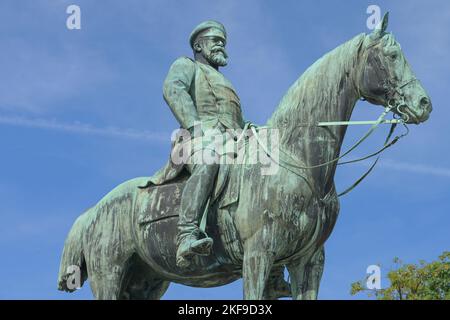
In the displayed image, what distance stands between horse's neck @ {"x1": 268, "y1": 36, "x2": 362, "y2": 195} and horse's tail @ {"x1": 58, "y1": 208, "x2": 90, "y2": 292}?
2918 millimetres

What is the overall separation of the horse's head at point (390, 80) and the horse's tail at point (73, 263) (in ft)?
12.7

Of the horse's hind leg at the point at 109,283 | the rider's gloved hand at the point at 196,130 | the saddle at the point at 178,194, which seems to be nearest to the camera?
the saddle at the point at 178,194

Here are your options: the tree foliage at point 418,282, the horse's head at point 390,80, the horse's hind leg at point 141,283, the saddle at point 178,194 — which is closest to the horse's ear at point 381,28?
the horse's head at point 390,80

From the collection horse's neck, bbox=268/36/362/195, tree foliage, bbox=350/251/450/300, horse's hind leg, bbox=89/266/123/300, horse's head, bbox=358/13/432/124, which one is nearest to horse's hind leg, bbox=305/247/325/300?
horse's neck, bbox=268/36/362/195

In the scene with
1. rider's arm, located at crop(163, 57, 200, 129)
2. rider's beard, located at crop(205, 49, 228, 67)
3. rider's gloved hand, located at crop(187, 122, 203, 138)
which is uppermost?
rider's beard, located at crop(205, 49, 228, 67)

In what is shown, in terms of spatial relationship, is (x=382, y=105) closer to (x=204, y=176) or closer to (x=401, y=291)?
(x=204, y=176)

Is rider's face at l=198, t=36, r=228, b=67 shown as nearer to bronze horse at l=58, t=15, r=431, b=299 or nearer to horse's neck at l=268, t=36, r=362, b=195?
bronze horse at l=58, t=15, r=431, b=299

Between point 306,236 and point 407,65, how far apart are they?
6.72 feet

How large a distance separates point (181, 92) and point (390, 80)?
239 centimetres

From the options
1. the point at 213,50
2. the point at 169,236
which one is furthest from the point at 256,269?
the point at 213,50

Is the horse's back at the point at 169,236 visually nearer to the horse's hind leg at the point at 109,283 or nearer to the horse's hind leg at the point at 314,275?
the horse's hind leg at the point at 109,283

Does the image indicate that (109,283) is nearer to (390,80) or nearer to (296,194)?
(296,194)

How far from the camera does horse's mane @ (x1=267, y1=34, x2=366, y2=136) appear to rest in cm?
1036

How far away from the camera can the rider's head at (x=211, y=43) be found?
1165cm
